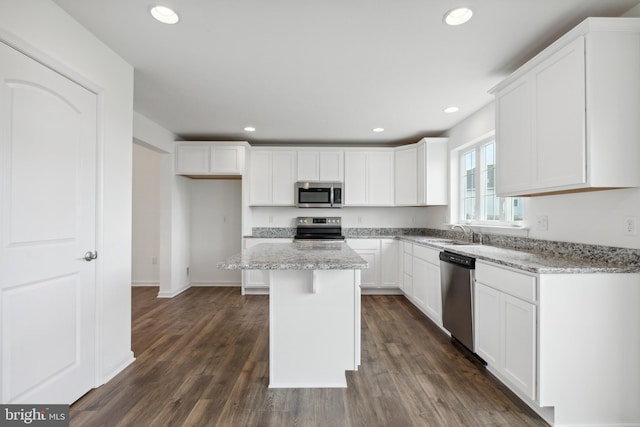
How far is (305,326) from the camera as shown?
6.63ft

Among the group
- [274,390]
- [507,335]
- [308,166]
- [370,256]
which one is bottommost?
[274,390]

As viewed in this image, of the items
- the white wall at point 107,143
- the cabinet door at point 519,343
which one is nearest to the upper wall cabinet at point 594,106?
the cabinet door at point 519,343

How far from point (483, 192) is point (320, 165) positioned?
7.62 ft

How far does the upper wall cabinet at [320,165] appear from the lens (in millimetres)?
4641

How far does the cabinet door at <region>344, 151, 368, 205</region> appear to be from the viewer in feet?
15.3

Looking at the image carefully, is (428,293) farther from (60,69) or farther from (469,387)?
(60,69)

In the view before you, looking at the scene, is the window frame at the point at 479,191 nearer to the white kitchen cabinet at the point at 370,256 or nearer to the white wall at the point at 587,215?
the white wall at the point at 587,215

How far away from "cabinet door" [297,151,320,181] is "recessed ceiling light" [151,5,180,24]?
291 centimetres

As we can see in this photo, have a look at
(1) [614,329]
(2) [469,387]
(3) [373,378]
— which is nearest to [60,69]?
(3) [373,378]

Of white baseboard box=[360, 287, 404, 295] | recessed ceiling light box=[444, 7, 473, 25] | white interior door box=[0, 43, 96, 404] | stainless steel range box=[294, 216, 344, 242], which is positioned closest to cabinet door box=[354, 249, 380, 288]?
white baseboard box=[360, 287, 404, 295]

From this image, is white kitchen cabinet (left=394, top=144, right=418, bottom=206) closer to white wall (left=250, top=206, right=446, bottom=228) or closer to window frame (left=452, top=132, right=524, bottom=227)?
white wall (left=250, top=206, right=446, bottom=228)

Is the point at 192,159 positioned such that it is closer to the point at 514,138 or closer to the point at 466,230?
the point at 466,230

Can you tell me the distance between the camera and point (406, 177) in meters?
4.57

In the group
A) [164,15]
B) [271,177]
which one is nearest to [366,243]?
[271,177]
